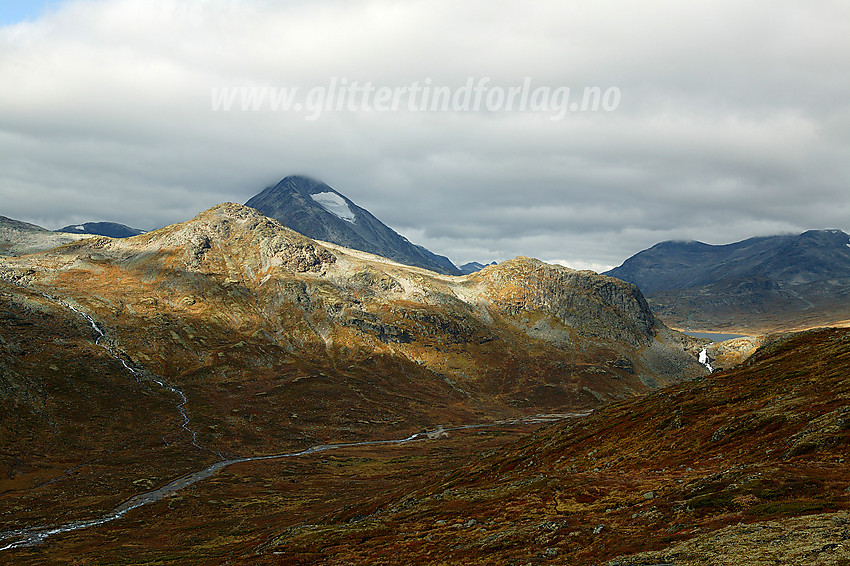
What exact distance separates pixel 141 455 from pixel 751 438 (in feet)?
635

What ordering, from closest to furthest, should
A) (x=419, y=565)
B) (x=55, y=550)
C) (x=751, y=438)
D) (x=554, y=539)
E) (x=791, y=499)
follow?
1. (x=791, y=499)
2. (x=554, y=539)
3. (x=419, y=565)
4. (x=751, y=438)
5. (x=55, y=550)

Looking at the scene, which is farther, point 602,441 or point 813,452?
point 602,441

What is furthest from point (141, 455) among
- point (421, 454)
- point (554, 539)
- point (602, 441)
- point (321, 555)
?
point (554, 539)

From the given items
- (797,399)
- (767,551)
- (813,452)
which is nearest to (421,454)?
(797,399)

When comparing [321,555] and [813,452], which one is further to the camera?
[321,555]

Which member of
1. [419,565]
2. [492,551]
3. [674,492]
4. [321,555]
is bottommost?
[321,555]

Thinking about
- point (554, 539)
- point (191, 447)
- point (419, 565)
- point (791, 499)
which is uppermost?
point (791, 499)

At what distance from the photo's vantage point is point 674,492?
4603cm

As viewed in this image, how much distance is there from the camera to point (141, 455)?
179 meters

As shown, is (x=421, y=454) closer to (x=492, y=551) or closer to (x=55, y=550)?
(x=55, y=550)

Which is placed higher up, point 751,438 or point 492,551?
point 751,438

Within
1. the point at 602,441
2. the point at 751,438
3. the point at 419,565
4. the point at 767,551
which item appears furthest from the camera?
the point at 602,441

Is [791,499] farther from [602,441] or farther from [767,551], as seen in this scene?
[602,441]

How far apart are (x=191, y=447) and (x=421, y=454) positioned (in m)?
92.1
